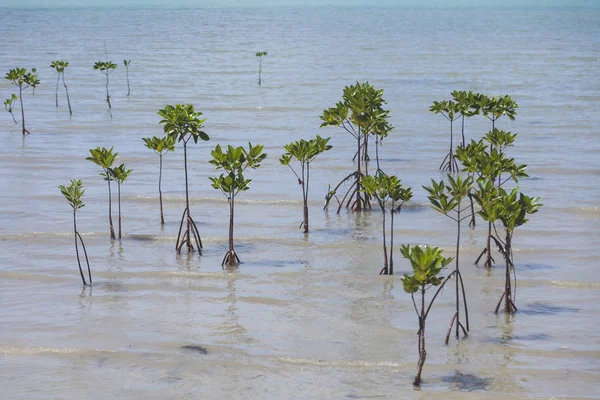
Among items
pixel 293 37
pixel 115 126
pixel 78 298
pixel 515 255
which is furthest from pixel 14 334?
pixel 293 37

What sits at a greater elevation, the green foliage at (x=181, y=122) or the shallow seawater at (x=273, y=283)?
the green foliage at (x=181, y=122)

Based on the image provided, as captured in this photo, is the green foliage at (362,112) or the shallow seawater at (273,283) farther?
the green foliage at (362,112)

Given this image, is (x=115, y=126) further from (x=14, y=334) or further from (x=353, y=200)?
(x=14, y=334)

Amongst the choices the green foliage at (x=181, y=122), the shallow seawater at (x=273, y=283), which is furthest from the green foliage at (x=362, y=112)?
the green foliage at (x=181, y=122)

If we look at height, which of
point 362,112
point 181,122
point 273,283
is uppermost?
point 362,112

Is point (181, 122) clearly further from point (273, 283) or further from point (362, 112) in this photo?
point (362, 112)

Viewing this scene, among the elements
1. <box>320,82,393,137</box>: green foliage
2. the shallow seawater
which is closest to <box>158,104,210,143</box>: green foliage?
the shallow seawater

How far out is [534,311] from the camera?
354 inches

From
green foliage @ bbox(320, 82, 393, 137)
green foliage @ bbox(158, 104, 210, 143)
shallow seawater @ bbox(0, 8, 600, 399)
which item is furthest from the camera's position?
green foliage @ bbox(320, 82, 393, 137)

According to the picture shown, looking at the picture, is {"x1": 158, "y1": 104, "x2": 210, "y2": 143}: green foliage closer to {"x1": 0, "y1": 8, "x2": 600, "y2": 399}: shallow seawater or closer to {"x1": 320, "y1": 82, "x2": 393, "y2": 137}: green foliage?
{"x1": 0, "y1": 8, "x2": 600, "y2": 399}: shallow seawater

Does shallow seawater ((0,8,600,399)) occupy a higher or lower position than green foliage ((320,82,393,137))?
lower

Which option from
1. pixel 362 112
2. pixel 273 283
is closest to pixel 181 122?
pixel 273 283

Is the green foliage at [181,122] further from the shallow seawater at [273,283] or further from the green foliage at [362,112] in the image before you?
the green foliage at [362,112]

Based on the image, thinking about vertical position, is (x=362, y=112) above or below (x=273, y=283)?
above
